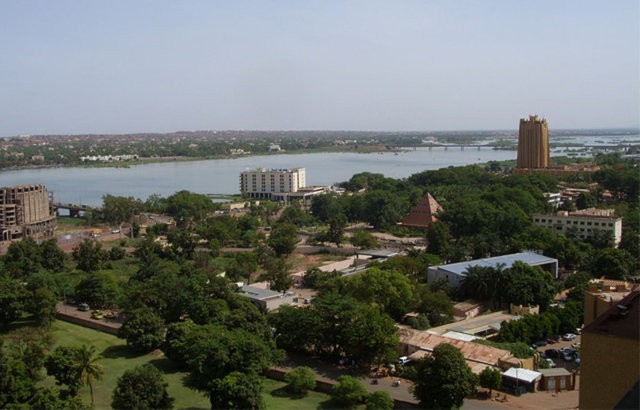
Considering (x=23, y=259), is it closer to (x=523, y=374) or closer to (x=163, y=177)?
(x=523, y=374)

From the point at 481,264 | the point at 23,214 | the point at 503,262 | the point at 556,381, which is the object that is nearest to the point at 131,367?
the point at 556,381

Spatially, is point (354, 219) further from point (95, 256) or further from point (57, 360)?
point (57, 360)

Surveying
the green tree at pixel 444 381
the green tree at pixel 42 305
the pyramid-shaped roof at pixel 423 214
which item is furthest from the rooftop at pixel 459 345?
the pyramid-shaped roof at pixel 423 214

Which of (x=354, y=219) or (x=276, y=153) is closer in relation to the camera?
(x=354, y=219)

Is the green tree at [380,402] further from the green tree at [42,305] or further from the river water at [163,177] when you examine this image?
the river water at [163,177]

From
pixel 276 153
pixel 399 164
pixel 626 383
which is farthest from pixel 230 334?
pixel 276 153

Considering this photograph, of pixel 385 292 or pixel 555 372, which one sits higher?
pixel 385 292
